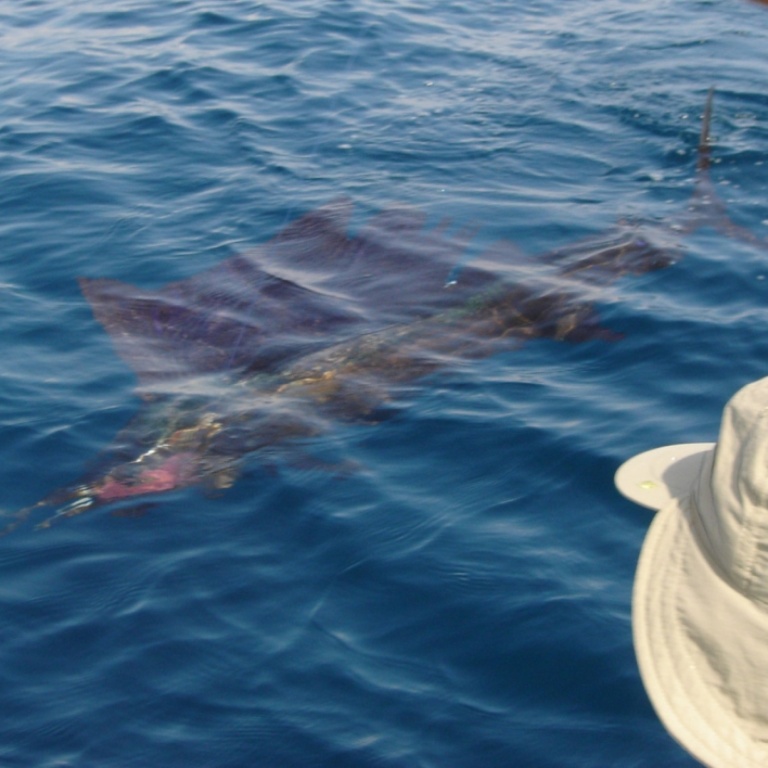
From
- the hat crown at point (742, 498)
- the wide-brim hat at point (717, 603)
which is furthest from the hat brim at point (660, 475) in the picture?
the hat crown at point (742, 498)

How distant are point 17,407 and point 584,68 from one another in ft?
22.6

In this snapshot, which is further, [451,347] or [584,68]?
[584,68]

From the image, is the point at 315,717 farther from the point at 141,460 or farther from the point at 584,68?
the point at 584,68

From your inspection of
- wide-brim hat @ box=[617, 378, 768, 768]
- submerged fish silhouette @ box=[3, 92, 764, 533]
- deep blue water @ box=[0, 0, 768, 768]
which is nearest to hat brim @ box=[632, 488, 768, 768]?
wide-brim hat @ box=[617, 378, 768, 768]

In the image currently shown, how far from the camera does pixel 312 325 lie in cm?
596

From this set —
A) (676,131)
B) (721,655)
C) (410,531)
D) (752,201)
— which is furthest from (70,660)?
(676,131)

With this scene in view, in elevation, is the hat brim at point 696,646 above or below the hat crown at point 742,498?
below

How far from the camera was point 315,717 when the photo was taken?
11.5 feet

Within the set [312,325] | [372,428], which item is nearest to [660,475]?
[372,428]

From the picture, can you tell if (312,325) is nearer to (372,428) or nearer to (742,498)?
(372,428)

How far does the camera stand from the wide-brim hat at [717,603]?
2.20 meters

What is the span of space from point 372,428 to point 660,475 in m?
2.07

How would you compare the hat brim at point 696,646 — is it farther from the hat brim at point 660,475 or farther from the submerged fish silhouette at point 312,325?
the submerged fish silhouette at point 312,325

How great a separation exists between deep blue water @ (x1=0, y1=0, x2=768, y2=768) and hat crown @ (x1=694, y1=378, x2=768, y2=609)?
4.16 ft
